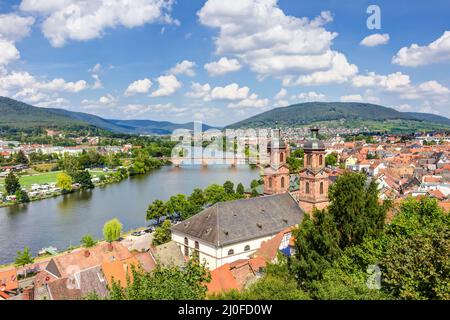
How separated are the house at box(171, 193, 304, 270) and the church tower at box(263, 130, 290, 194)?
208 inches

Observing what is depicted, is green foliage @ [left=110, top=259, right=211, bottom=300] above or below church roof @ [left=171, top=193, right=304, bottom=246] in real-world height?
above

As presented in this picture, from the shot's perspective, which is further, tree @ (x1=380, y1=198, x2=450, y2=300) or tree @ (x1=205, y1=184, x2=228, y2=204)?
tree @ (x1=205, y1=184, x2=228, y2=204)

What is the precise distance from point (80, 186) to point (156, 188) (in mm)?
12554

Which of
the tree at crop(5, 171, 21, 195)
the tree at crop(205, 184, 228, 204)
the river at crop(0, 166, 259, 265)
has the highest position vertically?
the tree at crop(205, 184, 228, 204)

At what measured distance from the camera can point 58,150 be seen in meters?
116

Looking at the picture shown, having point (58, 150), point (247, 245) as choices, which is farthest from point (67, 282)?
point (58, 150)

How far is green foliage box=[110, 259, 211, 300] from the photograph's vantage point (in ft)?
21.4

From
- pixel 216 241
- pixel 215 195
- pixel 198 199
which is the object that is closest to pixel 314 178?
pixel 216 241

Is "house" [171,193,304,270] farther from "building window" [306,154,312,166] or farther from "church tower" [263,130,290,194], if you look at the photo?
"church tower" [263,130,290,194]

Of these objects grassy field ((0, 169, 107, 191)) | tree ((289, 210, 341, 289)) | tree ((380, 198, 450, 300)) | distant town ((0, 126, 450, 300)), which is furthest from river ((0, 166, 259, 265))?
tree ((380, 198, 450, 300))

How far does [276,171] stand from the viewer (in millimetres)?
29922

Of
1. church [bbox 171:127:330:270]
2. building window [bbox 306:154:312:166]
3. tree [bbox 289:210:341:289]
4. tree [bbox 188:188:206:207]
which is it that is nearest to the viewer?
tree [bbox 289:210:341:289]

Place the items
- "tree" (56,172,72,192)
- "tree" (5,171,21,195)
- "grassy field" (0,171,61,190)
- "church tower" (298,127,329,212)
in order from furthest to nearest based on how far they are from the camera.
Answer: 1. "grassy field" (0,171,61,190)
2. "tree" (56,172,72,192)
3. "tree" (5,171,21,195)
4. "church tower" (298,127,329,212)
